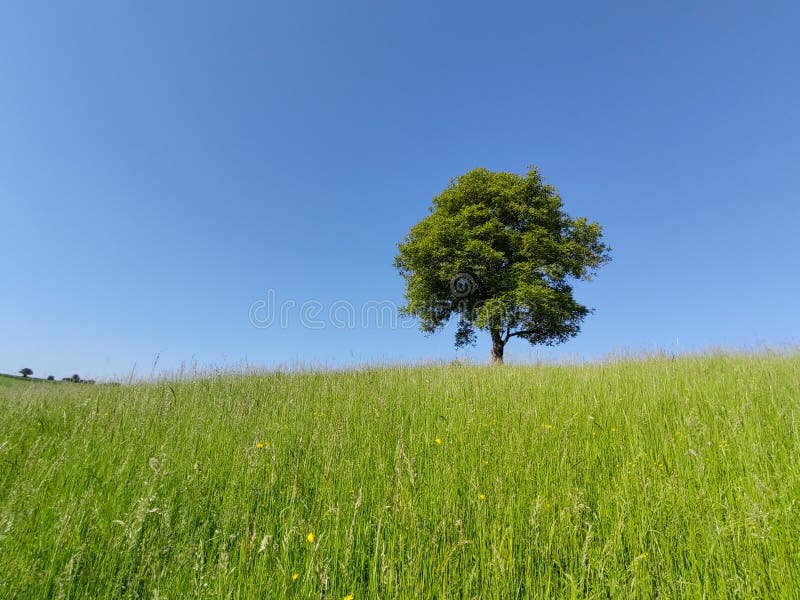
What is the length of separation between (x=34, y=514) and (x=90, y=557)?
1116 millimetres

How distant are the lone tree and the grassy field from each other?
39.1 ft

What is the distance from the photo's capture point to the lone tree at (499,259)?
1789cm

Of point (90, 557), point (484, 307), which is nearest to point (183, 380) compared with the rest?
point (90, 557)

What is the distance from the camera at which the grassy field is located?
2090 millimetres

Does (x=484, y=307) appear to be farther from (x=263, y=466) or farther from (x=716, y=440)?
(x=263, y=466)

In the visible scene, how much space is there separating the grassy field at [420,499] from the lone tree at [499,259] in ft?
39.1

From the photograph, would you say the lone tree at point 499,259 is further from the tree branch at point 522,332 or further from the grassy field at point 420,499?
the grassy field at point 420,499

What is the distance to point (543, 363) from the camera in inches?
433

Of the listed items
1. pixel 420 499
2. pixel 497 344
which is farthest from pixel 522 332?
pixel 420 499
